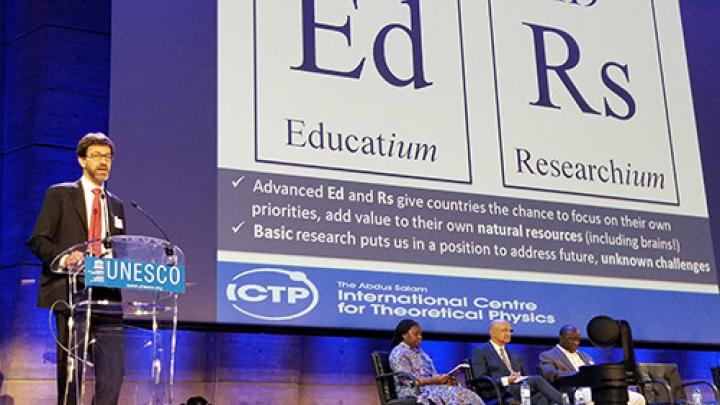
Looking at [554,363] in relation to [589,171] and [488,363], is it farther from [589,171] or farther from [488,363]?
[589,171]

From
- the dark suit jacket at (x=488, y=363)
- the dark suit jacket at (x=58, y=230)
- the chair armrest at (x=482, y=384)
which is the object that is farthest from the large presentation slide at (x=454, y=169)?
the dark suit jacket at (x=58, y=230)

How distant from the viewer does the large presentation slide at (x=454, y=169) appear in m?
5.60

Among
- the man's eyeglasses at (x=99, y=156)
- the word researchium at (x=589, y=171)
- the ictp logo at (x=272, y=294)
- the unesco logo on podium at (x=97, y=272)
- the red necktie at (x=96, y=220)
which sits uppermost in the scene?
the word researchium at (x=589, y=171)

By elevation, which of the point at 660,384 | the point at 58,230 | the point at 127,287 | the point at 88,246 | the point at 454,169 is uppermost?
the point at 454,169

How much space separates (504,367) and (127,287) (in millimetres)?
3110

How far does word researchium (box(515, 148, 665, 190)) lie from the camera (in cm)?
654

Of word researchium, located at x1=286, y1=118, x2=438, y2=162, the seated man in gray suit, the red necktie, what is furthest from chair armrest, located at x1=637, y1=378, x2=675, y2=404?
the red necktie

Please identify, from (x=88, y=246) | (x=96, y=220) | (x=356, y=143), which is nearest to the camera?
(x=88, y=246)

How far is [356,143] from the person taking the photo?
5977mm

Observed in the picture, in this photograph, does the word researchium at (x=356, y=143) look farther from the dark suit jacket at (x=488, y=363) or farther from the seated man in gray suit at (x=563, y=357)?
the seated man in gray suit at (x=563, y=357)

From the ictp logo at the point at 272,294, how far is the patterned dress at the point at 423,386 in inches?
23.0

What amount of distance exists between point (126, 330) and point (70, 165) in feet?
8.37

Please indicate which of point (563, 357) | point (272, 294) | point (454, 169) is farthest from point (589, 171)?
point (272, 294)

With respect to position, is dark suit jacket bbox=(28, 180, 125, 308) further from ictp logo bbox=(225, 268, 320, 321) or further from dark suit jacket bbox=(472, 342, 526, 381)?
dark suit jacket bbox=(472, 342, 526, 381)
